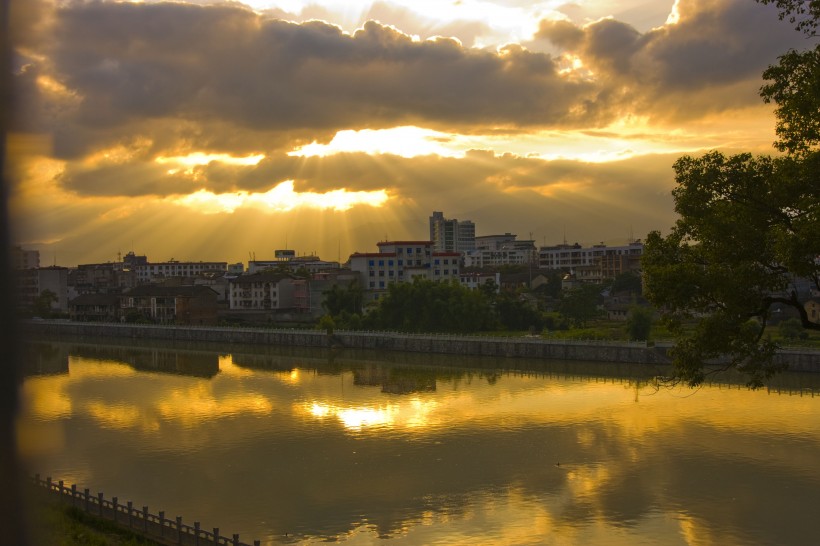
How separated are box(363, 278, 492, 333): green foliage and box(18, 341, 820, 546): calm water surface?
11.9 metres

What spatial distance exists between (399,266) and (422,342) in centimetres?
1877

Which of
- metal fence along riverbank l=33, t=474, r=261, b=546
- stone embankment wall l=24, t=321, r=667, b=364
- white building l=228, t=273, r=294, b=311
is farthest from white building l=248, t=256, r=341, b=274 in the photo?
metal fence along riverbank l=33, t=474, r=261, b=546

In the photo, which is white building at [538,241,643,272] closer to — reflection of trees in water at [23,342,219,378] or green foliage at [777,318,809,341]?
green foliage at [777,318,809,341]

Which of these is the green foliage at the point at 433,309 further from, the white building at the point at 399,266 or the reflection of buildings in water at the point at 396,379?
the white building at the point at 399,266

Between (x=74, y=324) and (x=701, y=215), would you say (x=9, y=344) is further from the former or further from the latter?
(x=74, y=324)

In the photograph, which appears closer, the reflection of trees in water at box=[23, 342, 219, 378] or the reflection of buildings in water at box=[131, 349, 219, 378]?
the reflection of buildings in water at box=[131, 349, 219, 378]

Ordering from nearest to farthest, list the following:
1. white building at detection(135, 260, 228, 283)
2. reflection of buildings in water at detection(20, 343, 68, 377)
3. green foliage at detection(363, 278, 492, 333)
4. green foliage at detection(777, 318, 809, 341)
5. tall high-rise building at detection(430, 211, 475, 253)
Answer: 1. green foliage at detection(777, 318, 809, 341)
2. reflection of buildings in water at detection(20, 343, 68, 377)
3. green foliage at detection(363, 278, 492, 333)
4. white building at detection(135, 260, 228, 283)
5. tall high-rise building at detection(430, 211, 475, 253)

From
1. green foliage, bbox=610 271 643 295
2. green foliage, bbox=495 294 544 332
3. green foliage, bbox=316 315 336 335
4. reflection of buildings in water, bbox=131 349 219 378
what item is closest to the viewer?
reflection of buildings in water, bbox=131 349 219 378

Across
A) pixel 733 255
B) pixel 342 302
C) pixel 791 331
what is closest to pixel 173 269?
pixel 342 302

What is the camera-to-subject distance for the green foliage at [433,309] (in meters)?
39.2

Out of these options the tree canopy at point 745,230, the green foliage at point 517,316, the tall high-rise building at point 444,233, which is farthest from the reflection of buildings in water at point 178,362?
the tall high-rise building at point 444,233

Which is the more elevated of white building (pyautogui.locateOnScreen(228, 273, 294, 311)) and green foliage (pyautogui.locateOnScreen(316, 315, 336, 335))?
white building (pyautogui.locateOnScreen(228, 273, 294, 311))

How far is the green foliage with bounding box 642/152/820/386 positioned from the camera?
744 centimetres

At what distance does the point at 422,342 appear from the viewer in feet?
118
